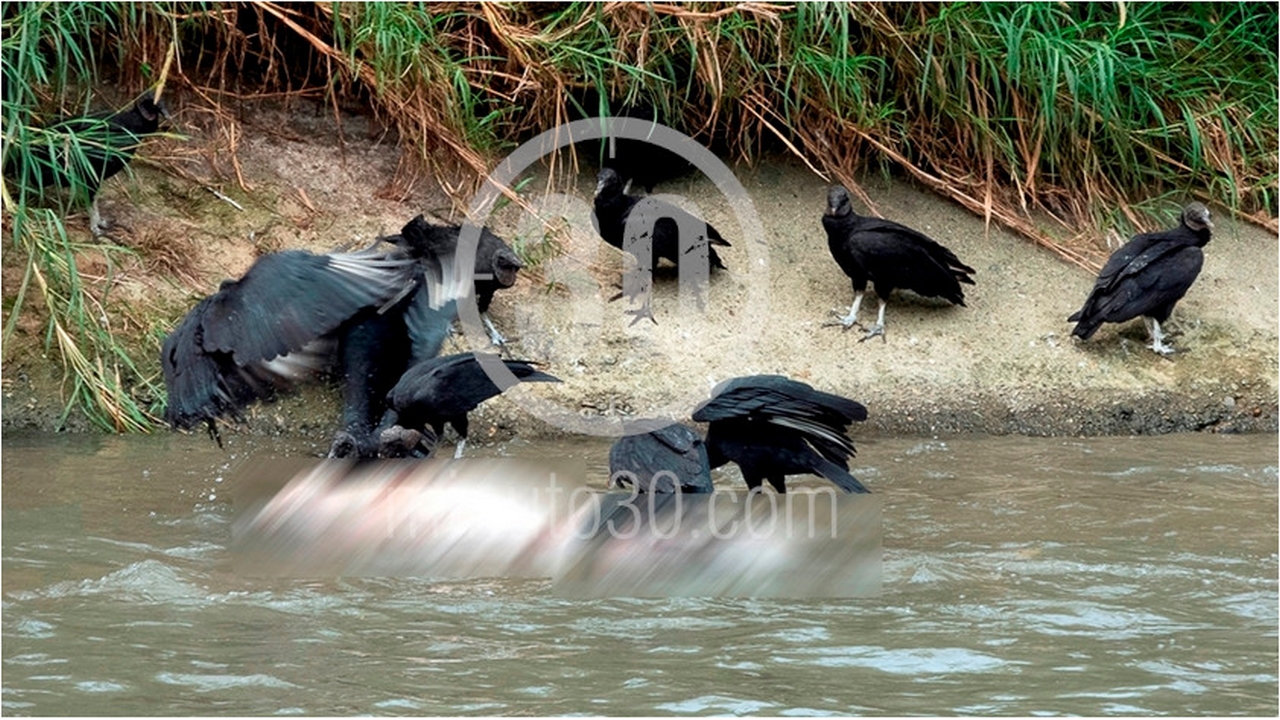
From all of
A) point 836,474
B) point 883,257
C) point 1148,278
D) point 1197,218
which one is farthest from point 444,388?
point 1197,218

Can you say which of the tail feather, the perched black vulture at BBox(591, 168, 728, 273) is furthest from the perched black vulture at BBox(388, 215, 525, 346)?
the tail feather

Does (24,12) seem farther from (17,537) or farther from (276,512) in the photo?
(276,512)

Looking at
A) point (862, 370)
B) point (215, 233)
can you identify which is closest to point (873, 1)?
point (862, 370)

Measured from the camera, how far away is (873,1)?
734cm

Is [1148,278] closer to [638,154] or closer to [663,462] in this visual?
[638,154]

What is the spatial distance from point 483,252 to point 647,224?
0.70 m

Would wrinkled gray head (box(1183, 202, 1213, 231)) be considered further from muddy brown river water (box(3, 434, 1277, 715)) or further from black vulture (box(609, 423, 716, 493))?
black vulture (box(609, 423, 716, 493))

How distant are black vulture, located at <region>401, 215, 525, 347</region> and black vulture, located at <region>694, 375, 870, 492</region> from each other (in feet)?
5.69

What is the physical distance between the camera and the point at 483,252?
21.6 feet

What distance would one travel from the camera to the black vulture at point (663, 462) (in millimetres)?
4742

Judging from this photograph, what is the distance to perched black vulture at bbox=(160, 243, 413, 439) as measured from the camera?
5000mm

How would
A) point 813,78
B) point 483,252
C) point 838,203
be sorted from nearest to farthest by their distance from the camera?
point 483,252, point 838,203, point 813,78

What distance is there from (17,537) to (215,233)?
2244mm

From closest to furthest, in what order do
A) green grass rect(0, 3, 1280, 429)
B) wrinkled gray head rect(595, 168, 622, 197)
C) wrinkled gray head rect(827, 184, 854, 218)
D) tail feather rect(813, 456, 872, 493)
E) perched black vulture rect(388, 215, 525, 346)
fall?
tail feather rect(813, 456, 872, 493) < perched black vulture rect(388, 215, 525, 346) < wrinkled gray head rect(595, 168, 622, 197) < wrinkled gray head rect(827, 184, 854, 218) < green grass rect(0, 3, 1280, 429)
